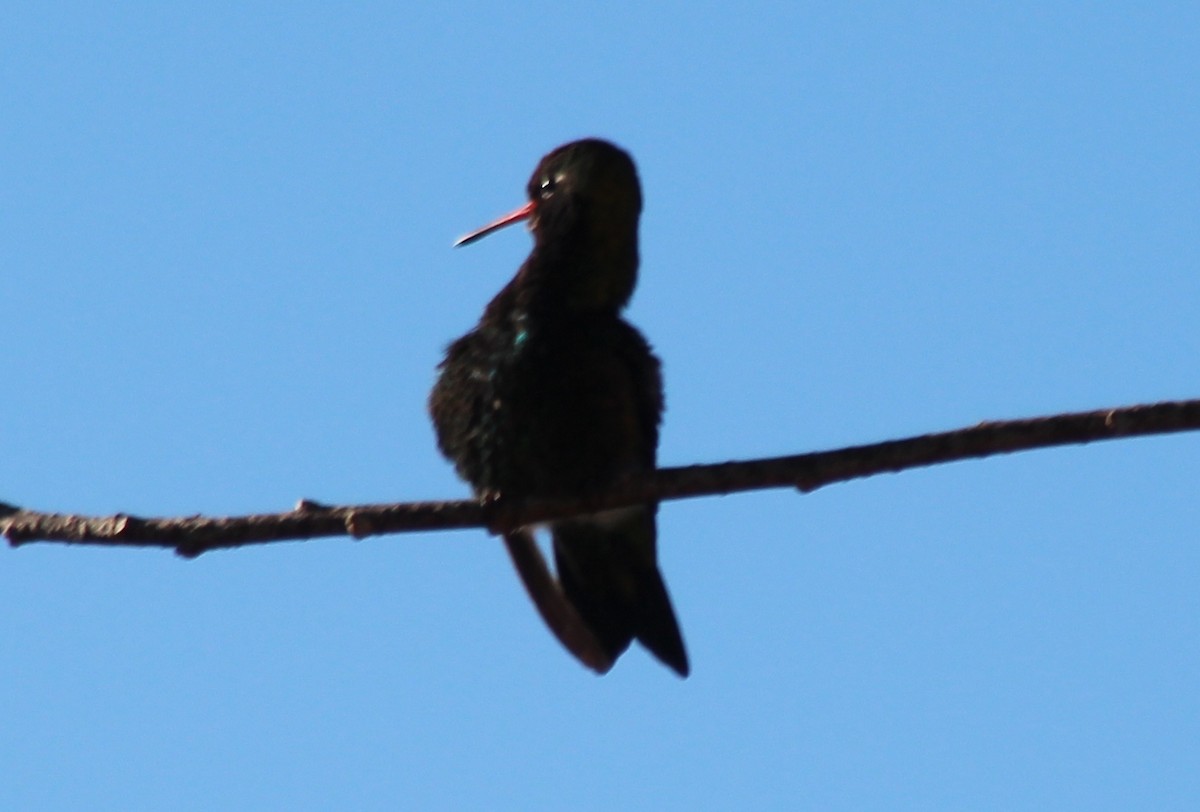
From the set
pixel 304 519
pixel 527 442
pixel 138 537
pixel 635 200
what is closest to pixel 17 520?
pixel 138 537

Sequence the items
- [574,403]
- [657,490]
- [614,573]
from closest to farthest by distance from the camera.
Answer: [657,490] → [574,403] → [614,573]

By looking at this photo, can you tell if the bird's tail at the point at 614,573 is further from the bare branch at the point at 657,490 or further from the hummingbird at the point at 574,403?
the bare branch at the point at 657,490

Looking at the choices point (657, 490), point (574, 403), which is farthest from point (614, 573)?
point (657, 490)

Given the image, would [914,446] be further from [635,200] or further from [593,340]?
[635,200]

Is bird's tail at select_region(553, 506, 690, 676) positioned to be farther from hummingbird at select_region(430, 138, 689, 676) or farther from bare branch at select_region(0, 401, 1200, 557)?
bare branch at select_region(0, 401, 1200, 557)

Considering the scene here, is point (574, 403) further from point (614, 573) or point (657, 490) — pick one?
point (657, 490)

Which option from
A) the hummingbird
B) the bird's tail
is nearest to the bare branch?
the hummingbird
